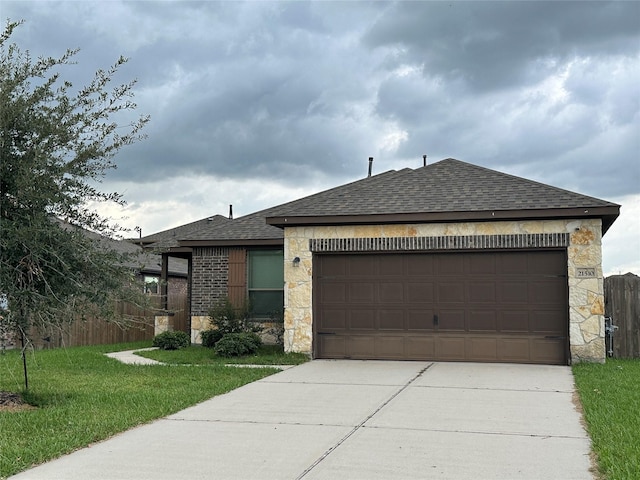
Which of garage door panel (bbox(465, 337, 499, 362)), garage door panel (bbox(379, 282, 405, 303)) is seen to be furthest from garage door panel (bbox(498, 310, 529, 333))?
garage door panel (bbox(379, 282, 405, 303))

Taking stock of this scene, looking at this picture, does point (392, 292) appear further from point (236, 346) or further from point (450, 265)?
point (236, 346)

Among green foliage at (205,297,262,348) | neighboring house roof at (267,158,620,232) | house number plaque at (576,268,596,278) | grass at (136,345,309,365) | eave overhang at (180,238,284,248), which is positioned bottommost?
grass at (136,345,309,365)

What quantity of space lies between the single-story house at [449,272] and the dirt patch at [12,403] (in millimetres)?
6252

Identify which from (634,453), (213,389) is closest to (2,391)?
(213,389)

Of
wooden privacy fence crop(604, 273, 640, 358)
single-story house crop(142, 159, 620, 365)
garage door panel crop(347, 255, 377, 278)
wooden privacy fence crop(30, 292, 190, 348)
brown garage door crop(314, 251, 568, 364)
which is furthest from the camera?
wooden privacy fence crop(30, 292, 190, 348)

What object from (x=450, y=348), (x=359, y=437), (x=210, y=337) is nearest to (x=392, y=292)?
(x=450, y=348)

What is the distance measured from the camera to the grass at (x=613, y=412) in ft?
19.4

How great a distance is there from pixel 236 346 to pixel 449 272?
15.6ft

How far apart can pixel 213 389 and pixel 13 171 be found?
4.15 meters

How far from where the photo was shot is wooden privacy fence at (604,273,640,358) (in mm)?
14375

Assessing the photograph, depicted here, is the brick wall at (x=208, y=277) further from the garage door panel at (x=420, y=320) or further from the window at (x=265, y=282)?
the garage door panel at (x=420, y=320)

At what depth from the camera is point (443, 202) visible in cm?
1396

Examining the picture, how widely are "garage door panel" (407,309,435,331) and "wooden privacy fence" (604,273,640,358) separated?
400 cm

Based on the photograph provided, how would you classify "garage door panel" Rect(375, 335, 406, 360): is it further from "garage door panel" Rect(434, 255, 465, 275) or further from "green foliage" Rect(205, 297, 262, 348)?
"green foliage" Rect(205, 297, 262, 348)
